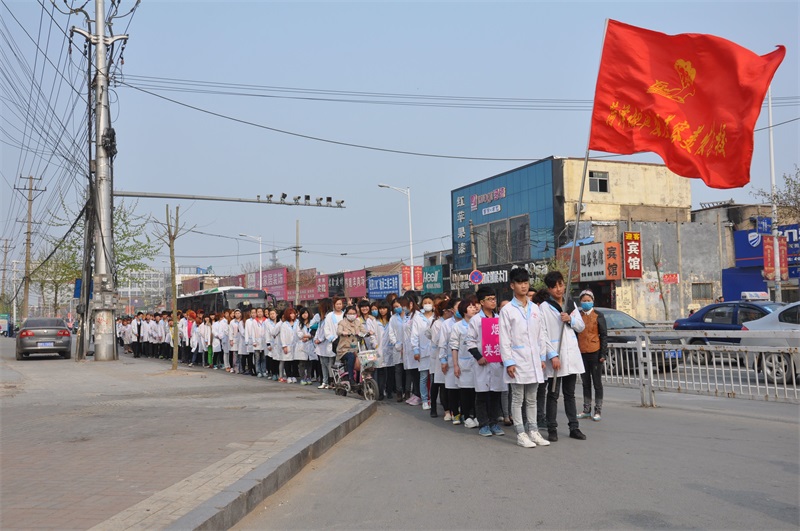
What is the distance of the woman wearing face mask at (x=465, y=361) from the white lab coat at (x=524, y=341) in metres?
1.14

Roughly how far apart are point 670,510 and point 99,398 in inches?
392

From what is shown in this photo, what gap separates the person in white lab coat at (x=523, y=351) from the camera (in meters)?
8.23

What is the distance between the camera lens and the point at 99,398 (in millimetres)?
12531

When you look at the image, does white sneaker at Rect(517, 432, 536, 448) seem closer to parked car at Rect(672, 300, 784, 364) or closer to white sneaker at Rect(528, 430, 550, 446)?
white sneaker at Rect(528, 430, 550, 446)

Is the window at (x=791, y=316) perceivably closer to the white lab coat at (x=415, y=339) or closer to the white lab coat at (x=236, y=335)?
the white lab coat at (x=415, y=339)

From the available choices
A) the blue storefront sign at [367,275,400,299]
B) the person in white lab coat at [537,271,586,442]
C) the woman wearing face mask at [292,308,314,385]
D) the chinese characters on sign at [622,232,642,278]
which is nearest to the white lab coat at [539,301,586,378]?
the person in white lab coat at [537,271,586,442]

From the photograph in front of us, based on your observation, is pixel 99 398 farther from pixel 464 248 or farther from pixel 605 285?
pixel 464 248

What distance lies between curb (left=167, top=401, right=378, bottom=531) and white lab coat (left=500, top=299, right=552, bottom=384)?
7.32ft

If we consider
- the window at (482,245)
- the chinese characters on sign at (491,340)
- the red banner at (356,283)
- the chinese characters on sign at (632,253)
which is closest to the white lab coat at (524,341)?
the chinese characters on sign at (491,340)

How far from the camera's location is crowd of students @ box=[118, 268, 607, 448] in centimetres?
838

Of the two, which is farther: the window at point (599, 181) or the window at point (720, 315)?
the window at point (599, 181)

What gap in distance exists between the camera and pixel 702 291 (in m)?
39.6

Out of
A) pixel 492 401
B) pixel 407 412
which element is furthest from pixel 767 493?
pixel 407 412

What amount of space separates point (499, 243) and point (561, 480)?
39.7 m
